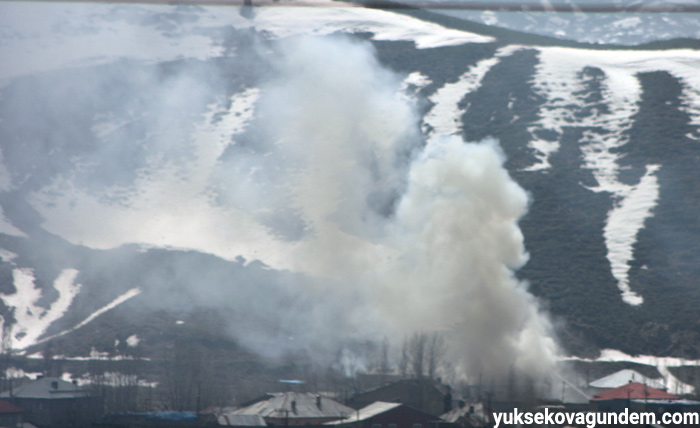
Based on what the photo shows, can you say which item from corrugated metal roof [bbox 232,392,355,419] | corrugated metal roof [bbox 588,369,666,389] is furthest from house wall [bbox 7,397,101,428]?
corrugated metal roof [bbox 588,369,666,389]

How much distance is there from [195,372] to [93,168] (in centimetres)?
9641

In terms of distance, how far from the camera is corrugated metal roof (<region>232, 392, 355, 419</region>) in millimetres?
65688

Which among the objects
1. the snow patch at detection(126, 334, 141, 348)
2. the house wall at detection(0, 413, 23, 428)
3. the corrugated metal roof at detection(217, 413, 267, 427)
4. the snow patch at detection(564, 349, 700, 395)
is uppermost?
the snow patch at detection(126, 334, 141, 348)

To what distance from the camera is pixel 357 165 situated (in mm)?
167500

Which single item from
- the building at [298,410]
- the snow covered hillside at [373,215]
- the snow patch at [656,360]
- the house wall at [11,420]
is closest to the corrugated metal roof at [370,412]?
the building at [298,410]

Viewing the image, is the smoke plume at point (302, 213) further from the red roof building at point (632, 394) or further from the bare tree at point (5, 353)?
the bare tree at point (5, 353)

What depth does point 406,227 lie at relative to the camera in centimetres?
13312

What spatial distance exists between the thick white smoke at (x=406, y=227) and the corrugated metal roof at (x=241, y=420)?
107ft

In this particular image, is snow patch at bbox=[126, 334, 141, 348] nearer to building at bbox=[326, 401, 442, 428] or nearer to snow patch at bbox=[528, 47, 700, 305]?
building at bbox=[326, 401, 442, 428]

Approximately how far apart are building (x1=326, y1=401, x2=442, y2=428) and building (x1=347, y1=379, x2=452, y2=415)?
11.2 metres

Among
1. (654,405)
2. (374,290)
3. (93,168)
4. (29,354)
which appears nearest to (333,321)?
(374,290)

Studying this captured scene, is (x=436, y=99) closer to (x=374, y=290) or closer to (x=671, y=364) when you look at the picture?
(x=374, y=290)

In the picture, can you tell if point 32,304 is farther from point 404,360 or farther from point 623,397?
point 623,397

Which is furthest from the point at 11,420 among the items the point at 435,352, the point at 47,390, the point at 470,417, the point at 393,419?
the point at 435,352
